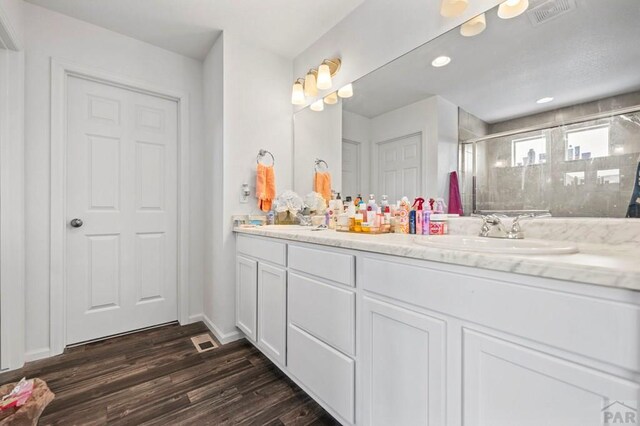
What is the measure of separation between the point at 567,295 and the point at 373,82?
5.31ft

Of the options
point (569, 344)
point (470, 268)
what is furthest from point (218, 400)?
point (569, 344)

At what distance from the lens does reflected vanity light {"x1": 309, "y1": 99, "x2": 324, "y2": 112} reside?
2245mm

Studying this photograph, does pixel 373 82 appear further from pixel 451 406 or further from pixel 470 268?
pixel 451 406

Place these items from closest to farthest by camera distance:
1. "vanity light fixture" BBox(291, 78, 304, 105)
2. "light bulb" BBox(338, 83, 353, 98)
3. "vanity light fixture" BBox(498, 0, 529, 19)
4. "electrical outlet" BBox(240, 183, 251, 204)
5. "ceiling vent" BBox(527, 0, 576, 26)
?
1. "ceiling vent" BBox(527, 0, 576, 26)
2. "vanity light fixture" BBox(498, 0, 529, 19)
3. "light bulb" BBox(338, 83, 353, 98)
4. "electrical outlet" BBox(240, 183, 251, 204)
5. "vanity light fixture" BBox(291, 78, 304, 105)

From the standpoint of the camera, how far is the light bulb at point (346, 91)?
198 cm

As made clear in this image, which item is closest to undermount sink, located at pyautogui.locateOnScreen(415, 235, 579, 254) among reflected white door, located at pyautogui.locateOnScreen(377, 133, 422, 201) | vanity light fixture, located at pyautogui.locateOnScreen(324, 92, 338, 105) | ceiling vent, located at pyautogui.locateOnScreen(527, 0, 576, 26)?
reflected white door, located at pyautogui.locateOnScreen(377, 133, 422, 201)

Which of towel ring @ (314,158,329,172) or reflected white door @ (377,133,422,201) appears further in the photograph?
towel ring @ (314,158,329,172)

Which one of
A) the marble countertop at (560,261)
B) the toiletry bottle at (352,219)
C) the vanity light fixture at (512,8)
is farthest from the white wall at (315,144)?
the marble countertop at (560,261)

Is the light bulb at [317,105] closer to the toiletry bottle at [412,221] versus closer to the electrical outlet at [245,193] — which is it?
the electrical outlet at [245,193]

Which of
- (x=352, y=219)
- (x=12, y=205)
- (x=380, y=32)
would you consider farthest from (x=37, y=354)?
(x=380, y=32)

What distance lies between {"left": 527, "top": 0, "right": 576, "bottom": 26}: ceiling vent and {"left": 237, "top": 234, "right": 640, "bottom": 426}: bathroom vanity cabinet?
1112 mm

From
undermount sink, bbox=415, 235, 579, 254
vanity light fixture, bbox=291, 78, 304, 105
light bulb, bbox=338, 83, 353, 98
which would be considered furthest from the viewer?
A: vanity light fixture, bbox=291, 78, 304, 105

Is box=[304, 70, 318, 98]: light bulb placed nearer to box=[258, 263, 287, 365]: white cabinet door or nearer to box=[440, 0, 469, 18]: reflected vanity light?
box=[440, 0, 469, 18]: reflected vanity light

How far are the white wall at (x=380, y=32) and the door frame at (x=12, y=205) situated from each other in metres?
2.01
